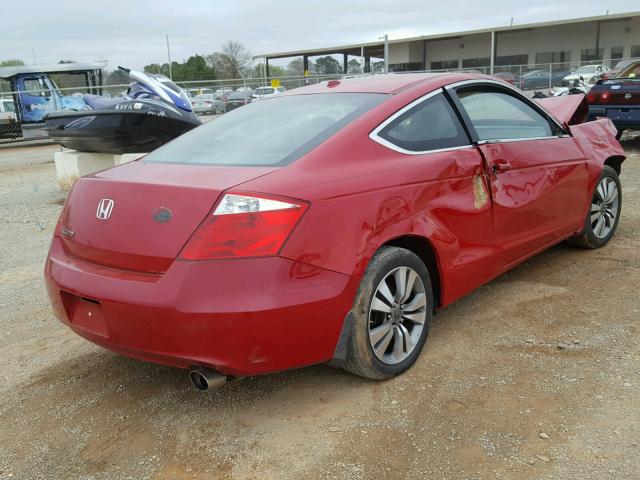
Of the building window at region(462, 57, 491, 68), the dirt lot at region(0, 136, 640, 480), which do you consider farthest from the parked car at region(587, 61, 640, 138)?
the building window at region(462, 57, 491, 68)

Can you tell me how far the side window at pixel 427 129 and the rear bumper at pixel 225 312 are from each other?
94cm

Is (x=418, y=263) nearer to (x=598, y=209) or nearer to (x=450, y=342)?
(x=450, y=342)

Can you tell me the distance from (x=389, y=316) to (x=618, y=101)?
980 cm

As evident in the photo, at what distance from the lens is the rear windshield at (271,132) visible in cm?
289

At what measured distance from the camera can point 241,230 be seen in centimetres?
239

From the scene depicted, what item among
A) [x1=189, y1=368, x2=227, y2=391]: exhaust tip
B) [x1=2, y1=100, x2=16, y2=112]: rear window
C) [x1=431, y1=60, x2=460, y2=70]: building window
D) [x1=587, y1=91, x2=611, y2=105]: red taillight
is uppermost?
[x1=431, y1=60, x2=460, y2=70]: building window

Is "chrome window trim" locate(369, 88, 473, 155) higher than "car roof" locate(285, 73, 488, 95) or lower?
lower

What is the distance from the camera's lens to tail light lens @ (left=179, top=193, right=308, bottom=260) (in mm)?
2383

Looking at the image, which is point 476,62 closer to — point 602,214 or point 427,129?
point 602,214

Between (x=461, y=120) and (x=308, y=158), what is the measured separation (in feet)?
4.10

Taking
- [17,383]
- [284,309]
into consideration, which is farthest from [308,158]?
[17,383]

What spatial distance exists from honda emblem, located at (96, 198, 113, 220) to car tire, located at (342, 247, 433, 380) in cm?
120

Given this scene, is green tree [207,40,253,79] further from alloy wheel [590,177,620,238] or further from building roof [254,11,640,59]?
alloy wheel [590,177,620,238]

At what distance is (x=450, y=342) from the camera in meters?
3.45
